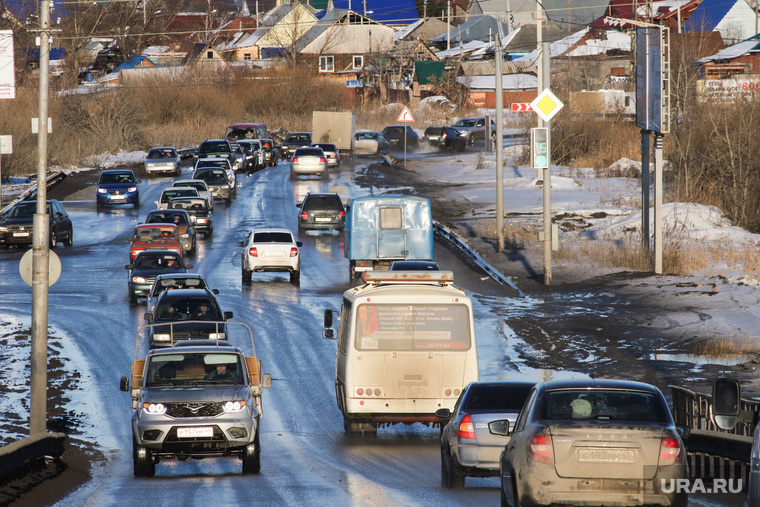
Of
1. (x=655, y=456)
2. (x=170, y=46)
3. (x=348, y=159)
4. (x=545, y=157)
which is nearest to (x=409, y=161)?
(x=348, y=159)

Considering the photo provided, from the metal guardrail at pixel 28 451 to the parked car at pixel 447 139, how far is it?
60209 millimetres

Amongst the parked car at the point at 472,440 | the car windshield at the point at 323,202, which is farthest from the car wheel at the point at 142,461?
the car windshield at the point at 323,202

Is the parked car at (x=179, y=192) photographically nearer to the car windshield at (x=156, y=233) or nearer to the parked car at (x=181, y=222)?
the parked car at (x=181, y=222)

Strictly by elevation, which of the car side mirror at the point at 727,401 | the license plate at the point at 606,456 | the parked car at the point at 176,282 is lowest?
the parked car at the point at 176,282

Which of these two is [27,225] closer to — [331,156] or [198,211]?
[198,211]

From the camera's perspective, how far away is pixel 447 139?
74.8m

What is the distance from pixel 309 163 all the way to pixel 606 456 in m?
50.2

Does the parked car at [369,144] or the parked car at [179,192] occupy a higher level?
the parked car at [369,144]

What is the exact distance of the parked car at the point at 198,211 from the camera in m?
41.9

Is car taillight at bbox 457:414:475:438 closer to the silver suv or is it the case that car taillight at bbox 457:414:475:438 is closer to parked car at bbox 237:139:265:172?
the silver suv

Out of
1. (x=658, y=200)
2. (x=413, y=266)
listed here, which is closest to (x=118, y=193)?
(x=413, y=266)

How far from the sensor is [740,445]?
488 inches

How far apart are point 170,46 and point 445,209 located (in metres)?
111

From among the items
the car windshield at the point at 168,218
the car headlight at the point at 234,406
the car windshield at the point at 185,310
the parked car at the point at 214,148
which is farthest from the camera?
the parked car at the point at 214,148
